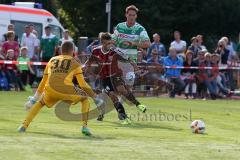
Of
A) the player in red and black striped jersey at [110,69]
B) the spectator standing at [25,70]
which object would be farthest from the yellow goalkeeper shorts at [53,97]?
the spectator standing at [25,70]

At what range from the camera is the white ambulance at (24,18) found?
2915 centimetres

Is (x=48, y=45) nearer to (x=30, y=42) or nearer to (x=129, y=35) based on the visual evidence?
(x=30, y=42)

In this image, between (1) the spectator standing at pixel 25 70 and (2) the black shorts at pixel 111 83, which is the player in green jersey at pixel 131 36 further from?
(1) the spectator standing at pixel 25 70

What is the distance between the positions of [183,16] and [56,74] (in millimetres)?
32840

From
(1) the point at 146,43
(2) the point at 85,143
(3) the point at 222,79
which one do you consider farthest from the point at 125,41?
(3) the point at 222,79

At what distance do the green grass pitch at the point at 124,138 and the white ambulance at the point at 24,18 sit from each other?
1137 centimetres

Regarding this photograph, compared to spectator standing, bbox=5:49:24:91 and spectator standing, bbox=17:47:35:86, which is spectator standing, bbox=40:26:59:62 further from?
spectator standing, bbox=5:49:24:91

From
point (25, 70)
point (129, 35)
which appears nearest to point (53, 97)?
point (129, 35)

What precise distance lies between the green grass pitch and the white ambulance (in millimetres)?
11368

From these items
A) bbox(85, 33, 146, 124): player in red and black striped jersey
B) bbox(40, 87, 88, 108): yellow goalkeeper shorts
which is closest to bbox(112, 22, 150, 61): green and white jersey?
bbox(85, 33, 146, 124): player in red and black striped jersey

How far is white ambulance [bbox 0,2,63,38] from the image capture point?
2915 centimetres

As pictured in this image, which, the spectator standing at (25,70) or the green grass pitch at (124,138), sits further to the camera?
the spectator standing at (25,70)

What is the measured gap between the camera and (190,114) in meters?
18.0

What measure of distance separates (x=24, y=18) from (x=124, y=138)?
18.9 metres
